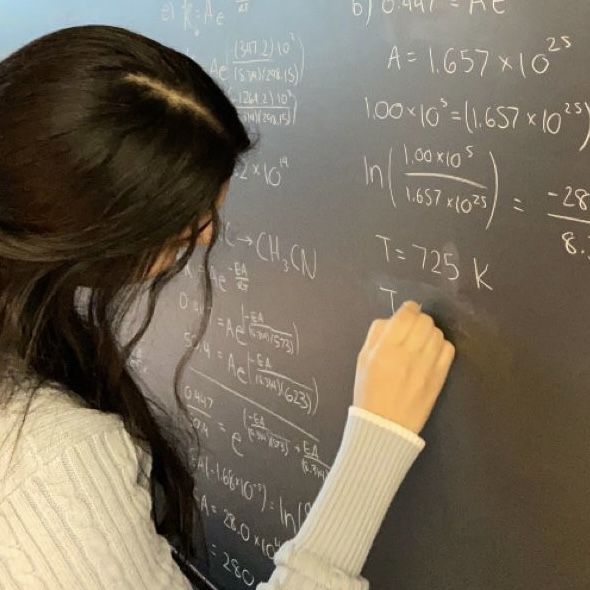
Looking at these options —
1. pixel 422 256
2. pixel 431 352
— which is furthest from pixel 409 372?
pixel 422 256

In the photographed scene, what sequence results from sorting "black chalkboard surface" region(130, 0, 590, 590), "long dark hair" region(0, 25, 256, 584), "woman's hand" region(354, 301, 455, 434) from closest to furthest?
"long dark hair" region(0, 25, 256, 584) → "black chalkboard surface" region(130, 0, 590, 590) → "woman's hand" region(354, 301, 455, 434)

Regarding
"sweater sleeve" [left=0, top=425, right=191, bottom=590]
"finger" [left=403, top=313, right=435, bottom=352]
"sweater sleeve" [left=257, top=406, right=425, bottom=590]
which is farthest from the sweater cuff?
"sweater sleeve" [left=0, top=425, right=191, bottom=590]

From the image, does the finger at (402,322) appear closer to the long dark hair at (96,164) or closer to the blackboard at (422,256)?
the blackboard at (422,256)

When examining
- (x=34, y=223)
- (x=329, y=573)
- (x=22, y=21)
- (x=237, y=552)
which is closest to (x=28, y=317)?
(x=34, y=223)

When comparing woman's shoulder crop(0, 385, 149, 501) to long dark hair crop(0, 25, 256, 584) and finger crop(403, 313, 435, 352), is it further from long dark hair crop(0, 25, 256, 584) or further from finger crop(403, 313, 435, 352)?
finger crop(403, 313, 435, 352)

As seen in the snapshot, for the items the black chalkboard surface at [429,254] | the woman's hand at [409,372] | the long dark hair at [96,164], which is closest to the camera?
the long dark hair at [96,164]

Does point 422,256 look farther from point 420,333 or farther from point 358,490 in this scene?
point 358,490

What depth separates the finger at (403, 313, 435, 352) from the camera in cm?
101

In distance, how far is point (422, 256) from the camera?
1018 millimetres

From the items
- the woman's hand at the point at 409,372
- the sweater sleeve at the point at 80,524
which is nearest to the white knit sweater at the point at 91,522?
the sweater sleeve at the point at 80,524

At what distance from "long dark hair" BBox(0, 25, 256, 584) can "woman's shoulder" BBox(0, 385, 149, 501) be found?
2 centimetres

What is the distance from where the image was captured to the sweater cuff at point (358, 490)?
0.96 m

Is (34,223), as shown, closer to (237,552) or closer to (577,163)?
(577,163)

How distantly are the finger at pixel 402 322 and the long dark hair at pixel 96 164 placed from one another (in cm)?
31
